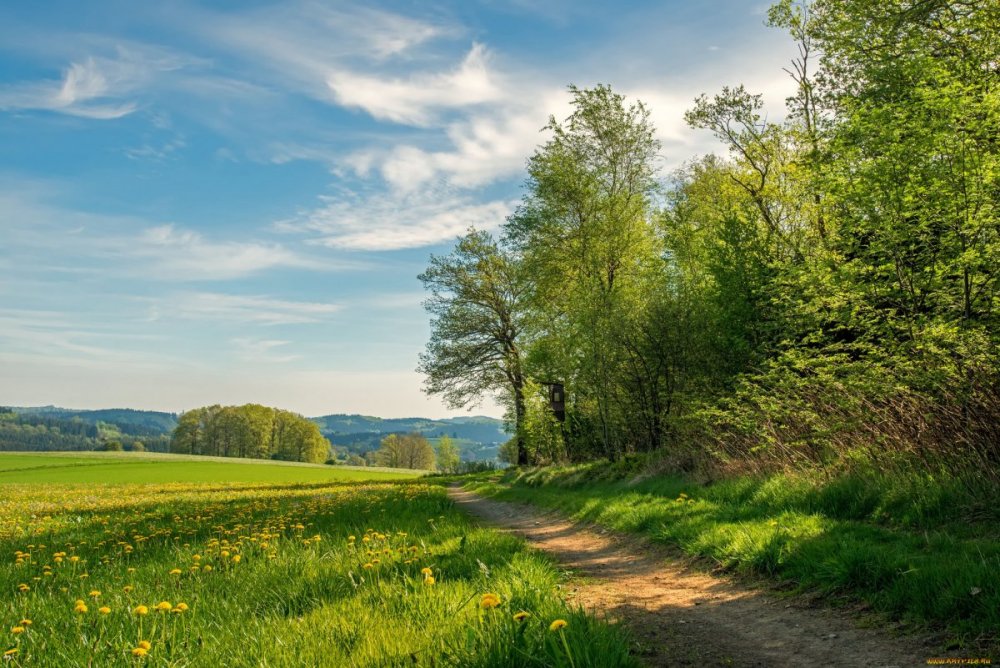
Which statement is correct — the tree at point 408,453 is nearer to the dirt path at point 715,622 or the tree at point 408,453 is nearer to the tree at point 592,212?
the tree at point 592,212

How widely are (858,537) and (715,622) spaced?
8.55ft

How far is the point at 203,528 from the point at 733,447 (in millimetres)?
11994

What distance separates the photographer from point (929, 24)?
15859 mm

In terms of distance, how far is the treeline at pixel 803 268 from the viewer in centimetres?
931

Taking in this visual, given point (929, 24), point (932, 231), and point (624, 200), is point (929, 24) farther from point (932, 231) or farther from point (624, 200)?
point (624, 200)

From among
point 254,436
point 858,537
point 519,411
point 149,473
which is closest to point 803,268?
point 858,537

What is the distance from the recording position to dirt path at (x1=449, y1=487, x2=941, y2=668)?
4445 millimetres

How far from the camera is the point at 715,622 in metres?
5.52

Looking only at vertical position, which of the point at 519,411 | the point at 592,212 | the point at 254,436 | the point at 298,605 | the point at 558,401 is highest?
the point at 592,212

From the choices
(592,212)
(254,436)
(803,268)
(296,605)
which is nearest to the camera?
(296,605)

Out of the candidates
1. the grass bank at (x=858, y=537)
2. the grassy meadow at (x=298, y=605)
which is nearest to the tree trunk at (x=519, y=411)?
the grass bank at (x=858, y=537)

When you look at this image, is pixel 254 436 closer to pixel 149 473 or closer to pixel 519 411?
pixel 149 473

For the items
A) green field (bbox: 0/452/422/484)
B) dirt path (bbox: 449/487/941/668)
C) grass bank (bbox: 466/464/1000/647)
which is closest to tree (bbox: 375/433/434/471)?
green field (bbox: 0/452/422/484)

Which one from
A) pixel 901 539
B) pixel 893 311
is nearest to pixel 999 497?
pixel 901 539
